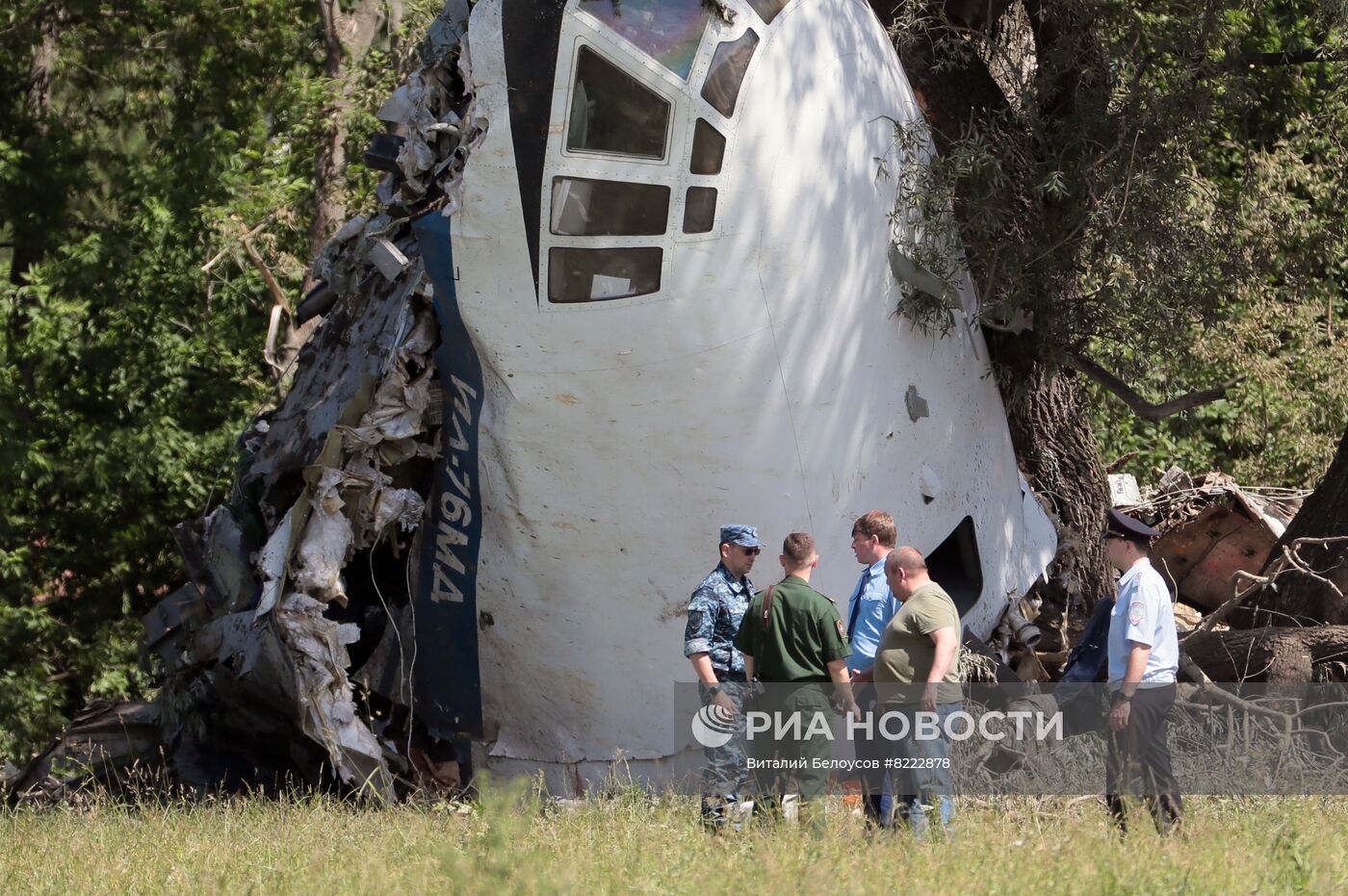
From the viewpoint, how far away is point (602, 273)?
830cm

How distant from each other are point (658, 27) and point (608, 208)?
1.02 metres

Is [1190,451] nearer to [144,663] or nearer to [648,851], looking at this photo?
[144,663]

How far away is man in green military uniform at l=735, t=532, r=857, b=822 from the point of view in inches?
255

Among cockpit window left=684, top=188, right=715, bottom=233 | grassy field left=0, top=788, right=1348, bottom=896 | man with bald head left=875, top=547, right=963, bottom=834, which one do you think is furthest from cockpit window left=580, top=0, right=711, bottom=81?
grassy field left=0, top=788, right=1348, bottom=896

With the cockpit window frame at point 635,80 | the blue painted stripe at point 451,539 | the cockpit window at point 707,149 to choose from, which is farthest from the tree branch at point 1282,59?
the blue painted stripe at point 451,539

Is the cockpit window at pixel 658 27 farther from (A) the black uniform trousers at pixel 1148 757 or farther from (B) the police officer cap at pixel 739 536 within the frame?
(A) the black uniform trousers at pixel 1148 757

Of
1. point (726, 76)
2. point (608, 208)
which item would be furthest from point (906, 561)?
point (726, 76)

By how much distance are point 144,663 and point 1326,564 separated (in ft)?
27.0

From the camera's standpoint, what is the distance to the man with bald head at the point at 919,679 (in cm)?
634

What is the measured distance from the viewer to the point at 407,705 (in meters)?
9.52

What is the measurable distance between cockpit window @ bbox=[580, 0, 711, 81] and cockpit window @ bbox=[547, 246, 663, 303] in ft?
3.36

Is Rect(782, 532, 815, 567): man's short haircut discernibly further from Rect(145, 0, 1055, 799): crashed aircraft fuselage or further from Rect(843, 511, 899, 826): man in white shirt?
Rect(145, 0, 1055, 799): crashed aircraft fuselage

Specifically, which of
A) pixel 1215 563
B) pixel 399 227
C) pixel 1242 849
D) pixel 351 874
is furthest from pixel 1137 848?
pixel 1215 563

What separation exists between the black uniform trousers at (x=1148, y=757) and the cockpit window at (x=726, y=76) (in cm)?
388
